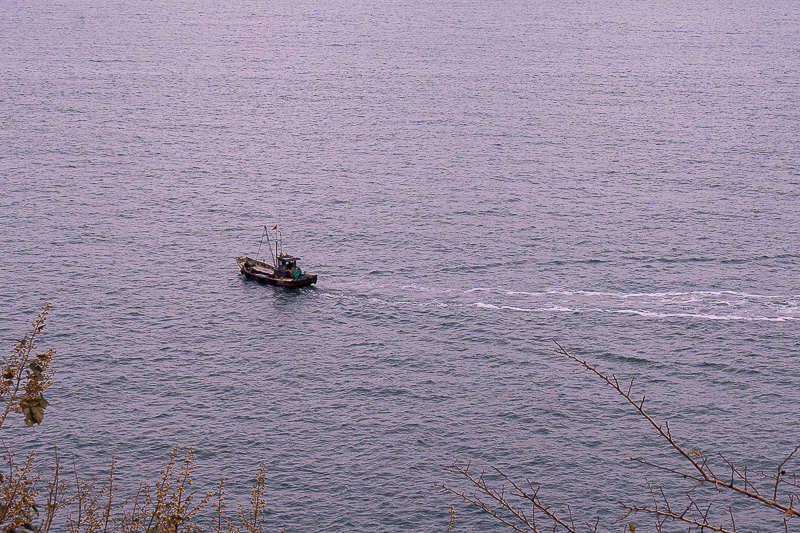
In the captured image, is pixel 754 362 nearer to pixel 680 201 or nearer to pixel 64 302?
pixel 680 201

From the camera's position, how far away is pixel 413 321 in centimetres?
12000

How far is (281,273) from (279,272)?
431mm

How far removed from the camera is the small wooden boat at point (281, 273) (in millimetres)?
128875

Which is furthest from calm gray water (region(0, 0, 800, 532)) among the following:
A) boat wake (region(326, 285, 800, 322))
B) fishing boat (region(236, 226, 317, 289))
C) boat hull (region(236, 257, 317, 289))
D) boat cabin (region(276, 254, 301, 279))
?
boat cabin (region(276, 254, 301, 279))

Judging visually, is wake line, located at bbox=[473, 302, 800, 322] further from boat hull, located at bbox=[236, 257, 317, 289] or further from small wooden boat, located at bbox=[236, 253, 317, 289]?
small wooden boat, located at bbox=[236, 253, 317, 289]

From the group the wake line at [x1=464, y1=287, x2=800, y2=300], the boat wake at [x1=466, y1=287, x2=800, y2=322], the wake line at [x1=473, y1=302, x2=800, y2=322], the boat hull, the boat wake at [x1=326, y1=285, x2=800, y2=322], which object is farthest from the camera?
the boat hull

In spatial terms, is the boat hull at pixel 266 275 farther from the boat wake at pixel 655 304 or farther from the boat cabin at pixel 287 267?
the boat wake at pixel 655 304

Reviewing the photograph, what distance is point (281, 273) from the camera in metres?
131

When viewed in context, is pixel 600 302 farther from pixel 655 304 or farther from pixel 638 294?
pixel 655 304

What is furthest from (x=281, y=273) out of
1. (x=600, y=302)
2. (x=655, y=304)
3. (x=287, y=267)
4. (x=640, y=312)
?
(x=655, y=304)

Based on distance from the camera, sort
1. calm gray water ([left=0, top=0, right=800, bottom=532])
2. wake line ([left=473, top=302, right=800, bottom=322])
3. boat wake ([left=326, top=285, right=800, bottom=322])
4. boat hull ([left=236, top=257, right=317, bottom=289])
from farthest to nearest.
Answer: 1. boat hull ([left=236, top=257, right=317, bottom=289])
2. boat wake ([left=326, top=285, right=800, bottom=322])
3. wake line ([left=473, top=302, right=800, bottom=322])
4. calm gray water ([left=0, top=0, right=800, bottom=532])

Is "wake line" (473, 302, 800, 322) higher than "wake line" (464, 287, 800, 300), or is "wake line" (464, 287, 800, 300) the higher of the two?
"wake line" (464, 287, 800, 300)

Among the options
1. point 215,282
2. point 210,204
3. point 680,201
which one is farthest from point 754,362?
point 210,204

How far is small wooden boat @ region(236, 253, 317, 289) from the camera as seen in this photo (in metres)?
129
